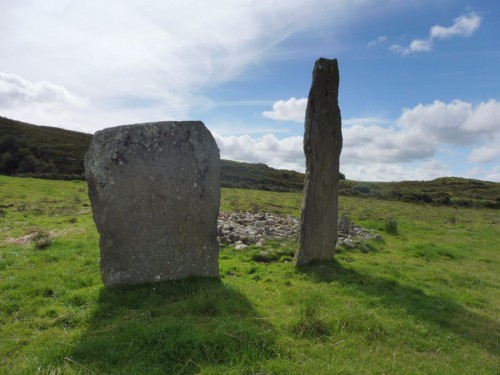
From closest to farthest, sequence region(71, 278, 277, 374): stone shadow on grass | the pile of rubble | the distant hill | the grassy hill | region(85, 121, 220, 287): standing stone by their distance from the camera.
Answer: region(71, 278, 277, 374): stone shadow on grass < region(85, 121, 220, 287): standing stone < the pile of rubble < the distant hill < the grassy hill

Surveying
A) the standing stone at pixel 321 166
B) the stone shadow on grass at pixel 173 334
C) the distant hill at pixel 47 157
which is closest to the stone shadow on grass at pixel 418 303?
the standing stone at pixel 321 166

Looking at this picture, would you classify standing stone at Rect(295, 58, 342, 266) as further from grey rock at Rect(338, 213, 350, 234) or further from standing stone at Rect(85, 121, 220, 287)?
grey rock at Rect(338, 213, 350, 234)

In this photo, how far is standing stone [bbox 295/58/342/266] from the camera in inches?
466

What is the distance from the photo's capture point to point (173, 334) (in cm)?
646

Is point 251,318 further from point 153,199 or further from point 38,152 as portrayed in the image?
point 38,152

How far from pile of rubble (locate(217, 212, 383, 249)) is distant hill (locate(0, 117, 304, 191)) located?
1597 inches

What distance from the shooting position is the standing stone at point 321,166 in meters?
11.8

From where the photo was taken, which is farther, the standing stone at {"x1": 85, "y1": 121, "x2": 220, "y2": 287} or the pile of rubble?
the pile of rubble

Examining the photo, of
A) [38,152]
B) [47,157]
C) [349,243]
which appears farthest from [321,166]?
[38,152]

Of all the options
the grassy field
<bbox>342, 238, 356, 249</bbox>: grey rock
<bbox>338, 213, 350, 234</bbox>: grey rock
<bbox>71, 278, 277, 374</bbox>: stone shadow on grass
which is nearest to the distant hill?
<bbox>338, 213, 350, 234</bbox>: grey rock

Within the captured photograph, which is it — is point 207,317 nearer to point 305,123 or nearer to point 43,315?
point 43,315

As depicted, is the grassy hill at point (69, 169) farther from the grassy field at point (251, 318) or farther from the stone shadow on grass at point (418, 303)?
the stone shadow on grass at point (418, 303)

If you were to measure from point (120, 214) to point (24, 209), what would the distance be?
744 inches

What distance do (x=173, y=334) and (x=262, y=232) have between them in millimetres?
10058
